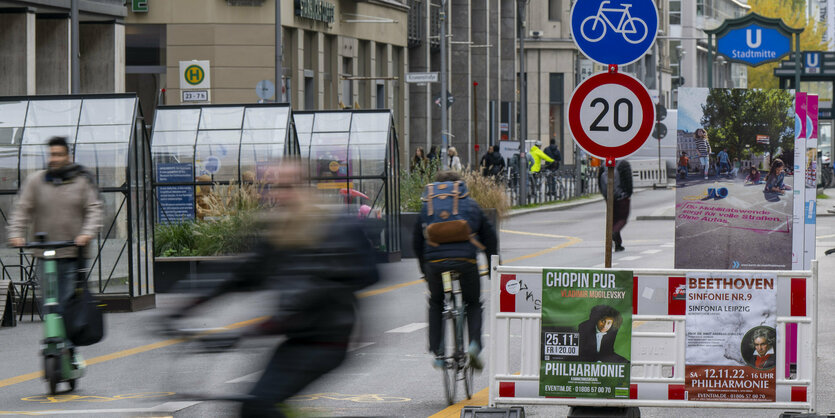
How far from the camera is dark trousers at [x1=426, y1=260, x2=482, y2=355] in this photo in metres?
9.77

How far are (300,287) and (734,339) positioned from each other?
3.05 meters

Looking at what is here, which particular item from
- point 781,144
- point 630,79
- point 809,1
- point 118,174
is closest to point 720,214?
point 781,144

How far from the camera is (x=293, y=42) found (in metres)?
41.5

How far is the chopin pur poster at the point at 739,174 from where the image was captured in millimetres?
9891

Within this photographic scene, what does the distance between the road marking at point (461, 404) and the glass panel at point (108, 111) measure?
758 cm

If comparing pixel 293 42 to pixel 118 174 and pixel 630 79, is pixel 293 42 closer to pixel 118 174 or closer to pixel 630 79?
pixel 118 174

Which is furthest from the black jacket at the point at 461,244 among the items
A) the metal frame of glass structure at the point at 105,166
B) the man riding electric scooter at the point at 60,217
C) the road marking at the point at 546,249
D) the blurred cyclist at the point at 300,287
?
the road marking at the point at 546,249

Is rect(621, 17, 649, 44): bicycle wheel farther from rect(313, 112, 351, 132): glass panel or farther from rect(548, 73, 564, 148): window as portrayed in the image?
rect(548, 73, 564, 148): window

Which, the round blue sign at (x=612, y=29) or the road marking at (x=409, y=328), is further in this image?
the road marking at (x=409, y=328)

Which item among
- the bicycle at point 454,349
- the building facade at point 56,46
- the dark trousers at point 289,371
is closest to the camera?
the dark trousers at point 289,371

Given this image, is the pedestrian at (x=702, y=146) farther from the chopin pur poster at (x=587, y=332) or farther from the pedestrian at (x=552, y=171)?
the pedestrian at (x=552, y=171)

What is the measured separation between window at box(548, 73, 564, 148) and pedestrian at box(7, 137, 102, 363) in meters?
66.1

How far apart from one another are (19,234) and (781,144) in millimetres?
5285

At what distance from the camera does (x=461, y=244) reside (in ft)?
32.2
